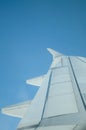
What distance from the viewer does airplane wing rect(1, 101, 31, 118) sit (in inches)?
161

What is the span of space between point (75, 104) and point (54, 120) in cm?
57

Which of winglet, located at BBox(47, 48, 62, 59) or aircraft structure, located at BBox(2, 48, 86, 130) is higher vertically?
winglet, located at BBox(47, 48, 62, 59)

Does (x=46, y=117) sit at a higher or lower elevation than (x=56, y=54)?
lower

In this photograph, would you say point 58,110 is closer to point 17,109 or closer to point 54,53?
point 17,109

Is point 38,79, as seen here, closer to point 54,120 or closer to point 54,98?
point 54,98

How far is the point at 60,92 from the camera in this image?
11.2 feet

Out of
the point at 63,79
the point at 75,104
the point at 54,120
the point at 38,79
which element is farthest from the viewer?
the point at 38,79

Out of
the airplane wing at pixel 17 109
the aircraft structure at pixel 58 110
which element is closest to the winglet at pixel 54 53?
the aircraft structure at pixel 58 110

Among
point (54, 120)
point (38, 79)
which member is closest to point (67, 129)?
point (54, 120)

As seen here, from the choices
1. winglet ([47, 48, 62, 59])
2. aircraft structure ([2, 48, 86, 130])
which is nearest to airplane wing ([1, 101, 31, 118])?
aircraft structure ([2, 48, 86, 130])

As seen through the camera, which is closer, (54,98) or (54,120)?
(54,120)

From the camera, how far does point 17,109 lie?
4.24 m

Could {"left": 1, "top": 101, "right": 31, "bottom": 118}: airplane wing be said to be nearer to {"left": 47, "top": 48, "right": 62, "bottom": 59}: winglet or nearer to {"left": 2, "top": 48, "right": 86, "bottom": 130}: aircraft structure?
{"left": 2, "top": 48, "right": 86, "bottom": 130}: aircraft structure

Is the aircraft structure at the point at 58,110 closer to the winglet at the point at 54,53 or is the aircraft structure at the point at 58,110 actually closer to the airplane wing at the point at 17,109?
the airplane wing at the point at 17,109
